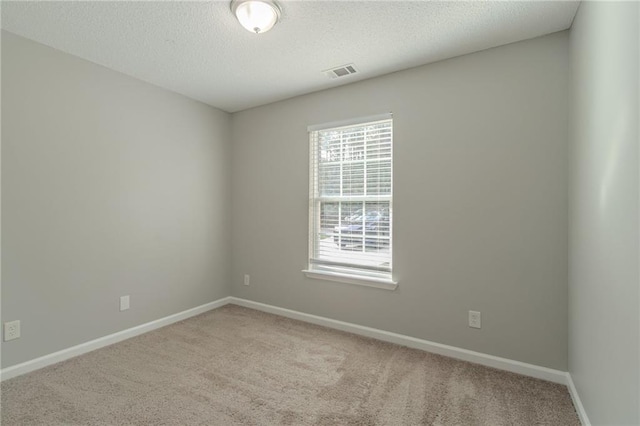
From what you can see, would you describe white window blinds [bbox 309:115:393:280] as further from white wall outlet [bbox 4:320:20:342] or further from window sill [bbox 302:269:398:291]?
white wall outlet [bbox 4:320:20:342]

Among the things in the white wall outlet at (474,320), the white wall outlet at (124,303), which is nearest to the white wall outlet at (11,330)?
the white wall outlet at (124,303)

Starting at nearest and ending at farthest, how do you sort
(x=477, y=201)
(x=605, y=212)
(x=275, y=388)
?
(x=605, y=212)
(x=275, y=388)
(x=477, y=201)

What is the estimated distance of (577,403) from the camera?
1847 mm

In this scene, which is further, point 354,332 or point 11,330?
point 354,332

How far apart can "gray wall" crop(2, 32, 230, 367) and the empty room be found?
0.05ft

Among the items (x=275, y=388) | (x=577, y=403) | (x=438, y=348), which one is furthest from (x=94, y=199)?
(x=577, y=403)

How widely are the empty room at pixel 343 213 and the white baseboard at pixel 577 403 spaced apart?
0.03 m

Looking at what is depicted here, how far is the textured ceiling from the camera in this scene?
6.34ft

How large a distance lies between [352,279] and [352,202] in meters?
0.77

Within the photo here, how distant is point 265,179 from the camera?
12.0 feet

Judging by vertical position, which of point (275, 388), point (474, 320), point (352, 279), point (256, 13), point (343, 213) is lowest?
point (275, 388)

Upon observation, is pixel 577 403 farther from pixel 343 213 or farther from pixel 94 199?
pixel 94 199

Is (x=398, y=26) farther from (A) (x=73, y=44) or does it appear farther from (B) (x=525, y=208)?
(A) (x=73, y=44)

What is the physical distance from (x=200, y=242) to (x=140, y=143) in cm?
126
